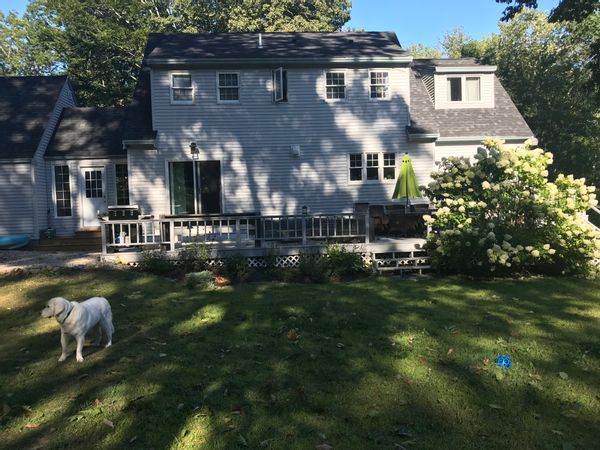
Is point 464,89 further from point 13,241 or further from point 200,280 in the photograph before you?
point 13,241

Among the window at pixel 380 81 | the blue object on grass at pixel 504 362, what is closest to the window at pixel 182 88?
the window at pixel 380 81

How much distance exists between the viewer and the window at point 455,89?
19.0m

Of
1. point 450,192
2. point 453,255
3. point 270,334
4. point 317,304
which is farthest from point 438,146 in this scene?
point 270,334

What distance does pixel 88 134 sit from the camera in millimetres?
17266

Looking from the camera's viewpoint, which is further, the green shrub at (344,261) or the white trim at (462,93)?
the white trim at (462,93)

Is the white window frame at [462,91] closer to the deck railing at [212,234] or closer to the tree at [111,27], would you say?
the deck railing at [212,234]

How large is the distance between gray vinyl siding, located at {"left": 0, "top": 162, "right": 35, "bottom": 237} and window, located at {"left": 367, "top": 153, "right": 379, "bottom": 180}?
1124cm

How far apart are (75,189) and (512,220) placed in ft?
45.8

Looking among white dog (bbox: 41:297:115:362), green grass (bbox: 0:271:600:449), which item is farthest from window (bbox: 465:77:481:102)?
white dog (bbox: 41:297:115:362)

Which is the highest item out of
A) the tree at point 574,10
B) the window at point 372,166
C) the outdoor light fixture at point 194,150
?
the tree at point 574,10

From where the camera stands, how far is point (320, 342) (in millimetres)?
5855

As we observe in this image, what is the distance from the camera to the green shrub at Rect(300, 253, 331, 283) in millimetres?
9914

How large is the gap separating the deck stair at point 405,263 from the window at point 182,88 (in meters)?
8.56

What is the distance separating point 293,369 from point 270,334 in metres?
1.29
